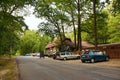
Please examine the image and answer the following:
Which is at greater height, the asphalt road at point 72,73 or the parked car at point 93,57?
the parked car at point 93,57

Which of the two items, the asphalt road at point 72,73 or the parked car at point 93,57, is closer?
the asphalt road at point 72,73

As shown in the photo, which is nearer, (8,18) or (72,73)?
(72,73)

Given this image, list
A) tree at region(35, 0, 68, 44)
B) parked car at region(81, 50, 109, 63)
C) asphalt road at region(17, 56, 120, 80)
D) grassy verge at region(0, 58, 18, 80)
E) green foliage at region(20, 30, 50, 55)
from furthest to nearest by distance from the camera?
green foliage at region(20, 30, 50, 55) → tree at region(35, 0, 68, 44) → parked car at region(81, 50, 109, 63) → grassy verge at region(0, 58, 18, 80) → asphalt road at region(17, 56, 120, 80)

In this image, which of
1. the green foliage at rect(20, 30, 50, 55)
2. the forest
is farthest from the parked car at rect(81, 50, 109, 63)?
the green foliage at rect(20, 30, 50, 55)

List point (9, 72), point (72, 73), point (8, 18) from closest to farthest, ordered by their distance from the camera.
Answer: point (72, 73) < point (9, 72) < point (8, 18)

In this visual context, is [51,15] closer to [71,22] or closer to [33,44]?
[71,22]

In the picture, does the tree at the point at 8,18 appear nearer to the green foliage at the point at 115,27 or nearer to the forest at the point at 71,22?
the forest at the point at 71,22

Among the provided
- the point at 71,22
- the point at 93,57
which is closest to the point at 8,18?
the point at 93,57

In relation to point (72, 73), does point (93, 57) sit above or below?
above

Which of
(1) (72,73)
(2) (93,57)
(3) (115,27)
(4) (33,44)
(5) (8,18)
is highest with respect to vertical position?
(4) (33,44)

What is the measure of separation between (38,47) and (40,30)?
66844mm

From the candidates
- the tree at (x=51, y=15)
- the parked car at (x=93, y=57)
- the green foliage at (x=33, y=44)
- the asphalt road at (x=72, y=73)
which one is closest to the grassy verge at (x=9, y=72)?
the asphalt road at (x=72, y=73)

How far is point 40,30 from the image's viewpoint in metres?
65.4

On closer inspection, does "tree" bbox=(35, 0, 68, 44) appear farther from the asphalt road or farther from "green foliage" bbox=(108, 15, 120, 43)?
the asphalt road
